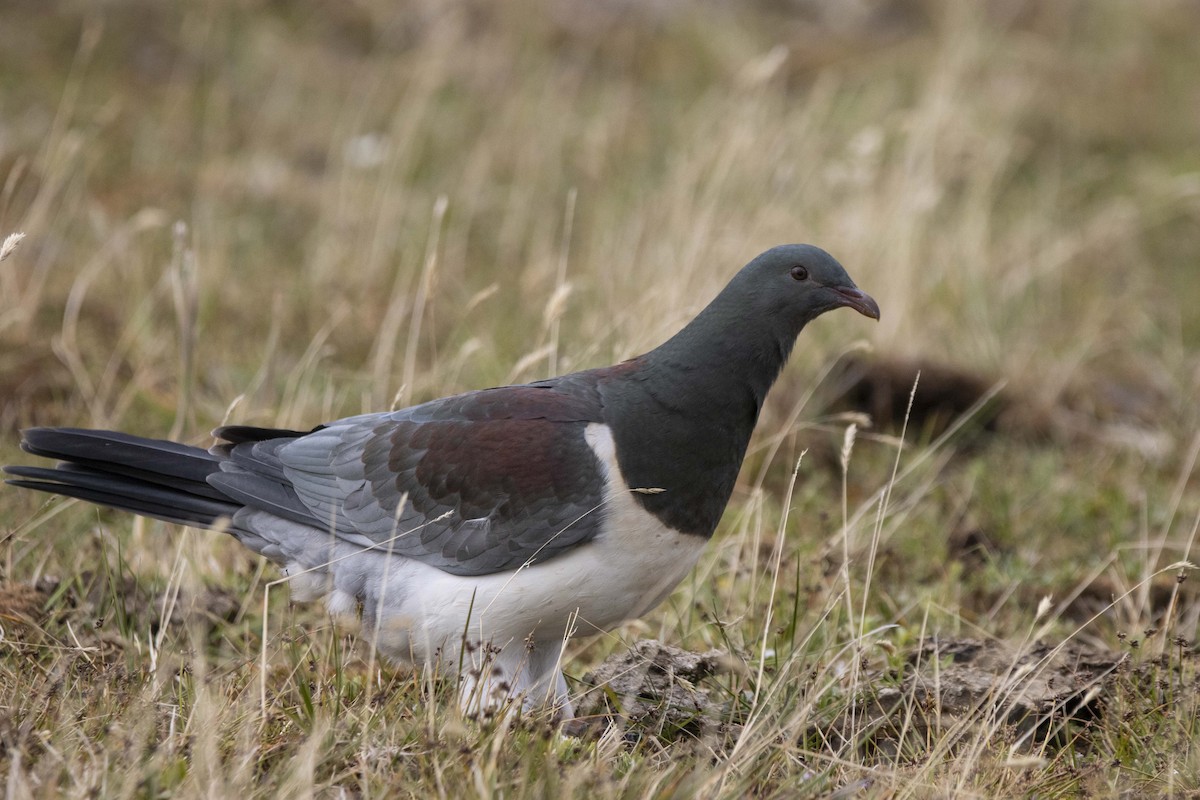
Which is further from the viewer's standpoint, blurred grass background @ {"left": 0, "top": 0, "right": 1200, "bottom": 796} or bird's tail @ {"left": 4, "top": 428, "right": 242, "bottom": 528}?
bird's tail @ {"left": 4, "top": 428, "right": 242, "bottom": 528}

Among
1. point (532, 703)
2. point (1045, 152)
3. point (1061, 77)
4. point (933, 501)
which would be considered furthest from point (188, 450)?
point (1061, 77)

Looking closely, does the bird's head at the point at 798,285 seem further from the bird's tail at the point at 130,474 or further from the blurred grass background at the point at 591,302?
the bird's tail at the point at 130,474

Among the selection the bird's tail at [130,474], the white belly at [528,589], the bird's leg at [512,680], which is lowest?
the bird's leg at [512,680]

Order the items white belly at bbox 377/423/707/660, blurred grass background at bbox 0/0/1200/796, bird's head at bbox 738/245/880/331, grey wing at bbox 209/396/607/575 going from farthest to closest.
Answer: bird's head at bbox 738/245/880/331
grey wing at bbox 209/396/607/575
white belly at bbox 377/423/707/660
blurred grass background at bbox 0/0/1200/796

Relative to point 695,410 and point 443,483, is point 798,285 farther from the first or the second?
point 443,483

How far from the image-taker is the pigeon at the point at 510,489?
3.46 meters

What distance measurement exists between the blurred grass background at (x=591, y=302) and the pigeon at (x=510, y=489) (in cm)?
24

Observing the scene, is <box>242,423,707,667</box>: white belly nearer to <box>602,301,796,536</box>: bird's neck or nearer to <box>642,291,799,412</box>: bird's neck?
<box>602,301,796,536</box>: bird's neck

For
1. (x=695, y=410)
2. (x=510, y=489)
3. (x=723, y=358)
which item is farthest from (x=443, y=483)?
(x=723, y=358)

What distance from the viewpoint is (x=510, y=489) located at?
360 cm

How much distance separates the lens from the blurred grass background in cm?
318

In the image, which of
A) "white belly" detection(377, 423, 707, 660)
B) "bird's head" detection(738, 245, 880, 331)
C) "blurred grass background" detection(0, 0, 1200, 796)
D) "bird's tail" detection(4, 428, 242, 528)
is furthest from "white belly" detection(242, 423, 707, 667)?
"bird's head" detection(738, 245, 880, 331)

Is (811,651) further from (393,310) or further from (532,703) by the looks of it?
(393,310)

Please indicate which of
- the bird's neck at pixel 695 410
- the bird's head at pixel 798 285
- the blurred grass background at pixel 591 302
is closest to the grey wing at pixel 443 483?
the bird's neck at pixel 695 410
